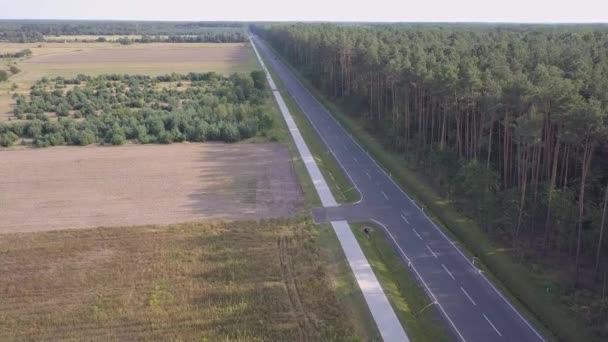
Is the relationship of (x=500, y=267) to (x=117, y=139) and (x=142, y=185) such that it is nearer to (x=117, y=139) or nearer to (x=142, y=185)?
(x=142, y=185)

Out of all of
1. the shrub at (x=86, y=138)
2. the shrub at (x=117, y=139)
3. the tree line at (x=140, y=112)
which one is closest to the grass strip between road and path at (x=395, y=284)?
the tree line at (x=140, y=112)

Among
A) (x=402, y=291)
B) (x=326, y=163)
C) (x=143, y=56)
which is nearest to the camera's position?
(x=402, y=291)

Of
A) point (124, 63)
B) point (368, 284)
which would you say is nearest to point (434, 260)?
point (368, 284)

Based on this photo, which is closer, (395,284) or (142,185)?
(395,284)

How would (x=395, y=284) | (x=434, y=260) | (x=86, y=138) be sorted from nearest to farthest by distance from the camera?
(x=395, y=284)
(x=434, y=260)
(x=86, y=138)

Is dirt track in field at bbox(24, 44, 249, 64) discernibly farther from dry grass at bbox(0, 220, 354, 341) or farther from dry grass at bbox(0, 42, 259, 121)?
dry grass at bbox(0, 220, 354, 341)

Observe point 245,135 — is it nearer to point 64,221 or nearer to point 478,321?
point 64,221

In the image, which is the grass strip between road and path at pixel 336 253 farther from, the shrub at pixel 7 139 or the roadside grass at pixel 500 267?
the shrub at pixel 7 139
